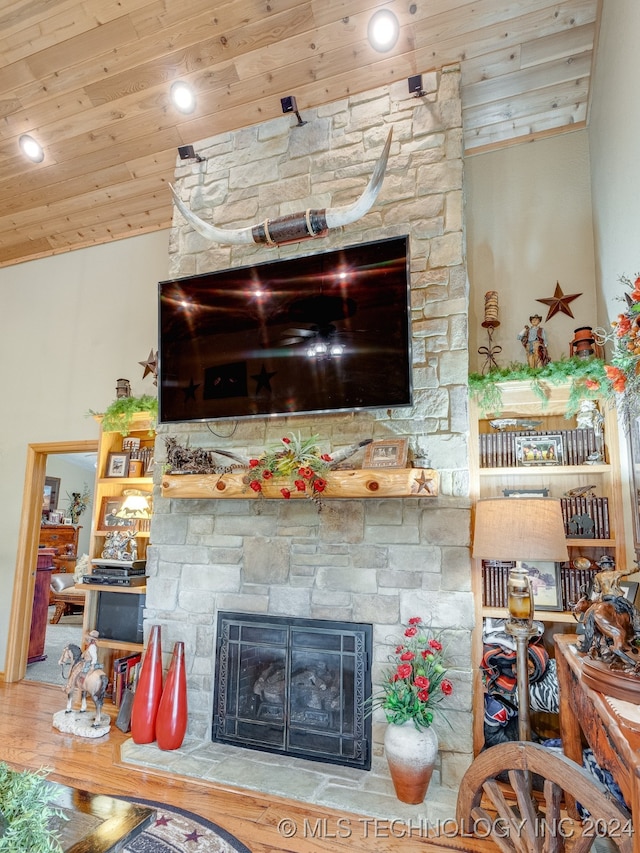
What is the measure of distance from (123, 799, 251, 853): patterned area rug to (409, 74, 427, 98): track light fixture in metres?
4.05

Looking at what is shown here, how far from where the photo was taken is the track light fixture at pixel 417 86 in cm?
324

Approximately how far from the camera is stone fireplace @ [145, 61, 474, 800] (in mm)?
2820

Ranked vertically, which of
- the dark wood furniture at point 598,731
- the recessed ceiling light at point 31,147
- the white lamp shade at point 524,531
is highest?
the recessed ceiling light at point 31,147

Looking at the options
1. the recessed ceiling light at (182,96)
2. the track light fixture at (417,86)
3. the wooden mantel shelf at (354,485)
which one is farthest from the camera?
the recessed ceiling light at (182,96)

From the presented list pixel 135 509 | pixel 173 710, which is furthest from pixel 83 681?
pixel 135 509

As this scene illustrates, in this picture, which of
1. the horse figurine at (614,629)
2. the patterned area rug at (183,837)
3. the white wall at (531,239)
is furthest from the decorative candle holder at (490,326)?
the patterned area rug at (183,837)

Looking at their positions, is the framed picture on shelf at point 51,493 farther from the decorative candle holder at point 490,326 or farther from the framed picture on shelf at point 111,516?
the decorative candle holder at point 490,326

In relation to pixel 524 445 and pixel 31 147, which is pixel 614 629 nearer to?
pixel 524 445

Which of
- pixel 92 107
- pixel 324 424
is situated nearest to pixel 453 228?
pixel 324 424

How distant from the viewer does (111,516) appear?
4301 mm

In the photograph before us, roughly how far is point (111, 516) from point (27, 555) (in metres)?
1.10

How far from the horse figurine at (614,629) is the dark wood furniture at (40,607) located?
490cm

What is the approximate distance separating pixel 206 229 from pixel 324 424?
1.44 m

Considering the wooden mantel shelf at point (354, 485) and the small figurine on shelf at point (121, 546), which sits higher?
the wooden mantel shelf at point (354, 485)
